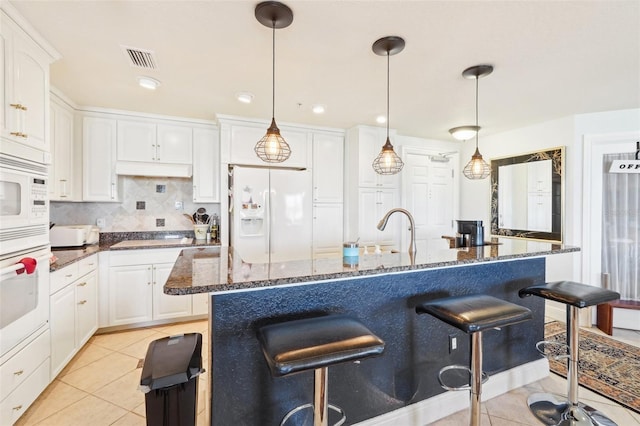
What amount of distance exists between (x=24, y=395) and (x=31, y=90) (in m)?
1.87

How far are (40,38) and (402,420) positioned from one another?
3267 millimetres

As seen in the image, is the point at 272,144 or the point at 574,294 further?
the point at 272,144

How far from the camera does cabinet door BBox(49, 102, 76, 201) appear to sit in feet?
9.10

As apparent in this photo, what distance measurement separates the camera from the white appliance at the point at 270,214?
11.1 feet

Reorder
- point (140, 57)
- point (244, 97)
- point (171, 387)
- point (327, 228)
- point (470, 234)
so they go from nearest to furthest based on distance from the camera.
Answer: point (171, 387)
point (140, 57)
point (470, 234)
point (244, 97)
point (327, 228)

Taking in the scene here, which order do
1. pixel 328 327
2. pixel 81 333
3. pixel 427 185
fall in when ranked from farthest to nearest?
pixel 427 185
pixel 81 333
pixel 328 327

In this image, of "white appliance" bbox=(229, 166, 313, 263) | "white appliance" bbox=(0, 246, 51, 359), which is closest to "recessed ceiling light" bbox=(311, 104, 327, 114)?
"white appliance" bbox=(229, 166, 313, 263)

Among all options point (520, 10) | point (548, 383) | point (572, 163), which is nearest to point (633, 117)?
point (572, 163)

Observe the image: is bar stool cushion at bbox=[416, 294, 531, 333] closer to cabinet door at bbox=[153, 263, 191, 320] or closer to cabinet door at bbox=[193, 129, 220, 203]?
cabinet door at bbox=[153, 263, 191, 320]

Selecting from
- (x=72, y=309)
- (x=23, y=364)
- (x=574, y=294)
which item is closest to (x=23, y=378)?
(x=23, y=364)

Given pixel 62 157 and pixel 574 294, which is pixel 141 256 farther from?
pixel 574 294

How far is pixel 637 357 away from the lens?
262 centimetres

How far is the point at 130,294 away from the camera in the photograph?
309 cm

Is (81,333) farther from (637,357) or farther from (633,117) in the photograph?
(633,117)
